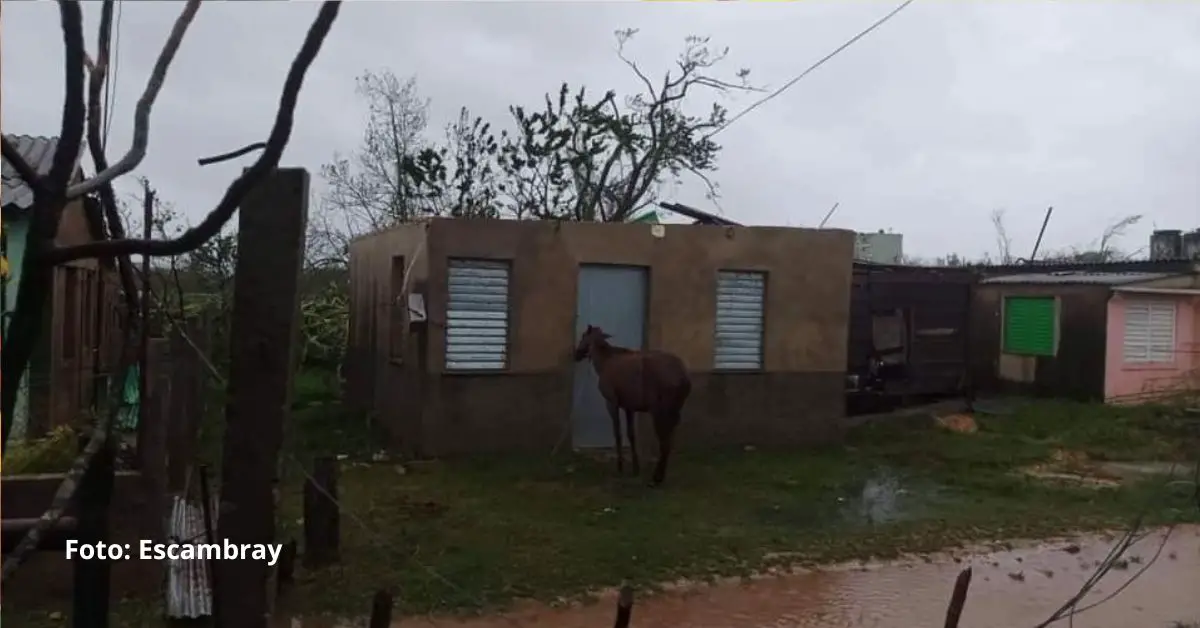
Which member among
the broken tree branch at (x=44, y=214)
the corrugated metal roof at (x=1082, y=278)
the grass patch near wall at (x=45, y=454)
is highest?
the corrugated metal roof at (x=1082, y=278)

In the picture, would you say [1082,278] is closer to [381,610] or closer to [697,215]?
[697,215]

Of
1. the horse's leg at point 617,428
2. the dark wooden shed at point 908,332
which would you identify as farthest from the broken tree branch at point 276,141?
the dark wooden shed at point 908,332

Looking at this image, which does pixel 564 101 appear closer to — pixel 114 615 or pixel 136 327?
pixel 114 615

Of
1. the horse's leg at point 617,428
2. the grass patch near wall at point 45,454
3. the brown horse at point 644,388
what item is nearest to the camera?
the grass patch near wall at point 45,454

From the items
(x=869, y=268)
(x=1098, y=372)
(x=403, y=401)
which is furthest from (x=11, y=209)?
(x=1098, y=372)

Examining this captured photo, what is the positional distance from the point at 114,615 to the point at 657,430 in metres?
5.95

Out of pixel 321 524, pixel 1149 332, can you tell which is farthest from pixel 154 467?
pixel 1149 332

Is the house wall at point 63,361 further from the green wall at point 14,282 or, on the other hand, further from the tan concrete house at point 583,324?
the tan concrete house at point 583,324

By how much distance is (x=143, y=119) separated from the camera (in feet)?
5.39

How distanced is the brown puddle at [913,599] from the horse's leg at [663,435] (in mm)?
2864

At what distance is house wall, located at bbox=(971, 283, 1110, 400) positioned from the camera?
57.6ft

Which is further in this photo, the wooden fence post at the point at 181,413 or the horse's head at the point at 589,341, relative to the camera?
the horse's head at the point at 589,341

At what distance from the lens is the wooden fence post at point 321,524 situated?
256 inches

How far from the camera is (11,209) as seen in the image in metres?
6.55
